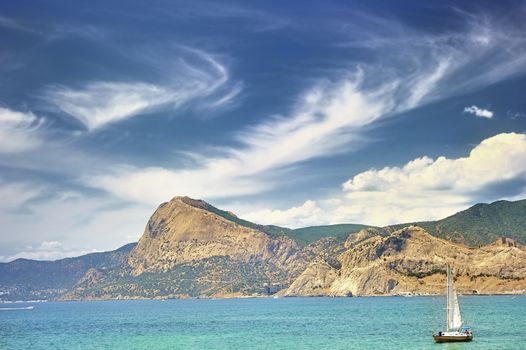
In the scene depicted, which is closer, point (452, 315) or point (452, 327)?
point (452, 327)

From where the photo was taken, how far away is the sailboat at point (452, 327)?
398 feet

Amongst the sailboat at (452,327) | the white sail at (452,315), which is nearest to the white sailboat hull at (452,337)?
the sailboat at (452,327)

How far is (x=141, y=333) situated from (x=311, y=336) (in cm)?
5642

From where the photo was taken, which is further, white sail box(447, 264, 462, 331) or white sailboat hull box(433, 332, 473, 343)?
white sail box(447, 264, 462, 331)

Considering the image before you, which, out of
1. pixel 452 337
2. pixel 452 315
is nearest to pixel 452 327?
pixel 452 315

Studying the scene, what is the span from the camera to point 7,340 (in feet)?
563

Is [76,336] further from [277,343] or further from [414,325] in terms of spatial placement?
[414,325]

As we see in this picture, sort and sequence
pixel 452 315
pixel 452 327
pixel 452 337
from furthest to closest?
pixel 452 315
pixel 452 327
pixel 452 337

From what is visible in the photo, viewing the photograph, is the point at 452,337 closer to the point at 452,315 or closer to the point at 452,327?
the point at 452,327

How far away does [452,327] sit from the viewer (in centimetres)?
12569

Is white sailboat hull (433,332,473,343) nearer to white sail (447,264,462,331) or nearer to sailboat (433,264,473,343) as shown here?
sailboat (433,264,473,343)

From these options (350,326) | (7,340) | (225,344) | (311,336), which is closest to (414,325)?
(350,326)

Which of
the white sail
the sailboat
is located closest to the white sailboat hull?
the sailboat

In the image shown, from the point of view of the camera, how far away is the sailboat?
12131 centimetres
